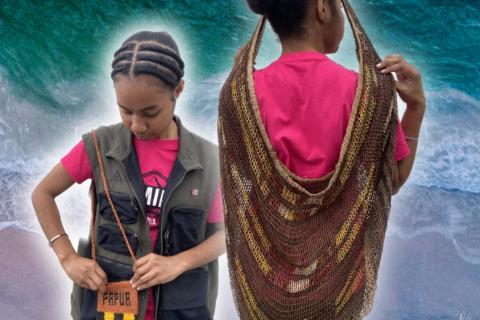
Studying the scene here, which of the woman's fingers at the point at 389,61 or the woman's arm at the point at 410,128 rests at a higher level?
the woman's fingers at the point at 389,61

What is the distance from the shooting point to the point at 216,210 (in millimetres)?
1696

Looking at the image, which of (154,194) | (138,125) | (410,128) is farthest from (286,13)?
(154,194)

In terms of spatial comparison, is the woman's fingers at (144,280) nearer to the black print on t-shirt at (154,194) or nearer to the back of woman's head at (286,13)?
the black print on t-shirt at (154,194)

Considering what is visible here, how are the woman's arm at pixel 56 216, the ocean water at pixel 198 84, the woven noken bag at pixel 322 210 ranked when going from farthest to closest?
the ocean water at pixel 198 84, the woman's arm at pixel 56 216, the woven noken bag at pixel 322 210

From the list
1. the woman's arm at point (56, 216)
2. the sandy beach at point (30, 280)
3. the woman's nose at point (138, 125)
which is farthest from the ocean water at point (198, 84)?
the woman's nose at point (138, 125)

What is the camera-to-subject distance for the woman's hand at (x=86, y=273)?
161 centimetres

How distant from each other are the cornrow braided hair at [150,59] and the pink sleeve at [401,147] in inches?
23.1

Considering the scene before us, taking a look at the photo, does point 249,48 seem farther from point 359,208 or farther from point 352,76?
point 359,208

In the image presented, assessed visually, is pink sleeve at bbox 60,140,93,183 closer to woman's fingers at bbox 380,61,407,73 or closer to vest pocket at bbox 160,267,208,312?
vest pocket at bbox 160,267,208,312

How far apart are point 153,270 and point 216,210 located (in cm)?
24

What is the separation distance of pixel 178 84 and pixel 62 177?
393mm

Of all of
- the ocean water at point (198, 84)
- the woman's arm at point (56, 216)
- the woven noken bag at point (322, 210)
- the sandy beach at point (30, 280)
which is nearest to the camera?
the woven noken bag at point (322, 210)

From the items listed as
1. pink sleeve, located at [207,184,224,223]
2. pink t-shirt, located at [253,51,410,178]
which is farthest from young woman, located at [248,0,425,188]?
pink sleeve, located at [207,184,224,223]

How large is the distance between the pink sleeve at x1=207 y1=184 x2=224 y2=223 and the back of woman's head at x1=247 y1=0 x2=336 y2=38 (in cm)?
50
